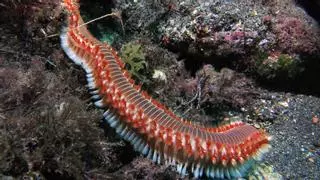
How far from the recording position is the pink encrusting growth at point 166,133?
477 centimetres

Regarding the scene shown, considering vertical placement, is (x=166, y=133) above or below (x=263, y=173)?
above

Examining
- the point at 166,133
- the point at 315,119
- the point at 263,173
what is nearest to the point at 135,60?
the point at 166,133

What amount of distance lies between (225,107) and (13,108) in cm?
384

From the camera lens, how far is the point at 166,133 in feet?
15.6

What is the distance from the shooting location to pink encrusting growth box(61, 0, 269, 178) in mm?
4773

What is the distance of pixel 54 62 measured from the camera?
224 inches

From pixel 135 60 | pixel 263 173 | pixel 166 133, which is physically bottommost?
pixel 263 173

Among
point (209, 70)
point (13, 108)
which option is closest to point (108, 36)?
point (209, 70)

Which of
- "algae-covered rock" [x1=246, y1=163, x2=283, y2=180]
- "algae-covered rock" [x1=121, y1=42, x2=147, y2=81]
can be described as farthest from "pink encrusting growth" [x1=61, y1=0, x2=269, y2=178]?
"algae-covered rock" [x1=121, y1=42, x2=147, y2=81]

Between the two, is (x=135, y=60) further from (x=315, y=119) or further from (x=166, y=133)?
(x=315, y=119)

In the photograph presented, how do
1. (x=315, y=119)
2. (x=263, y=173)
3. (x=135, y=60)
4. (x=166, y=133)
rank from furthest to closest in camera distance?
(x=315, y=119), (x=135, y=60), (x=263, y=173), (x=166, y=133)

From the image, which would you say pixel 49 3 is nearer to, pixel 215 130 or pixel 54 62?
pixel 54 62

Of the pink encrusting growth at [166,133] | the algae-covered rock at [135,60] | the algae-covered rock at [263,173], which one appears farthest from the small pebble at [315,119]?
the algae-covered rock at [135,60]

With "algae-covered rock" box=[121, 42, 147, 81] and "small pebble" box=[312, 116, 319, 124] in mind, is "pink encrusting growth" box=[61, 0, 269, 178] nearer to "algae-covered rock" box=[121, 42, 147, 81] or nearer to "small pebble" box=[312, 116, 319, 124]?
"algae-covered rock" box=[121, 42, 147, 81]
